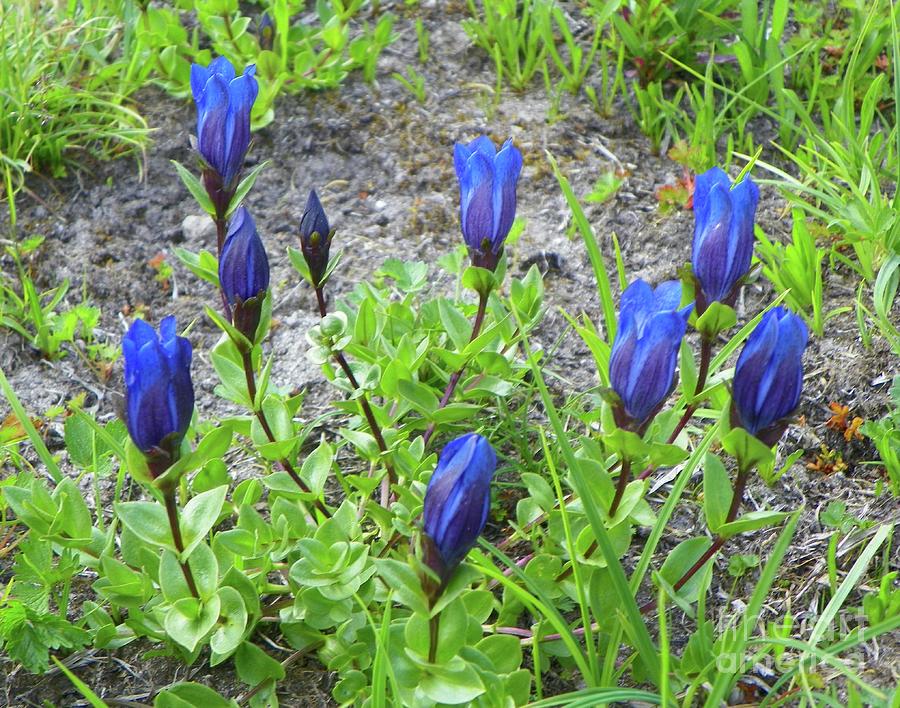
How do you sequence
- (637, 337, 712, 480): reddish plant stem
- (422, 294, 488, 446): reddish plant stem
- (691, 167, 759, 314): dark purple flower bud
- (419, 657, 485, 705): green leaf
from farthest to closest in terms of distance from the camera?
(422, 294, 488, 446): reddish plant stem, (637, 337, 712, 480): reddish plant stem, (691, 167, 759, 314): dark purple flower bud, (419, 657, 485, 705): green leaf

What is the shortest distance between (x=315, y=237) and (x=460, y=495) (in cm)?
84

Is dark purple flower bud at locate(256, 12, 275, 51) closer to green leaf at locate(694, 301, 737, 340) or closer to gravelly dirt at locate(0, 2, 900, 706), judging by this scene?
gravelly dirt at locate(0, 2, 900, 706)

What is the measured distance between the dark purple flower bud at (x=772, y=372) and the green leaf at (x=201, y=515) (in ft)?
3.24

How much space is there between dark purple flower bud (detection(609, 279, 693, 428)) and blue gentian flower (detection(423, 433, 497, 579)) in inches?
12.6

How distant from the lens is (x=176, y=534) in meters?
1.82

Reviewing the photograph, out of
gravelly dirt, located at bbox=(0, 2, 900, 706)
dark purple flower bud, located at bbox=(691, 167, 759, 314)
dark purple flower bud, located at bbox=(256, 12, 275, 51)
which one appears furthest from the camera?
dark purple flower bud, located at bbox=(256, 12, 275, 51)

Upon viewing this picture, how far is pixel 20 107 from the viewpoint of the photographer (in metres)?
3.07

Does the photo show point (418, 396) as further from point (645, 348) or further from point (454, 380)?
point (645, 348)

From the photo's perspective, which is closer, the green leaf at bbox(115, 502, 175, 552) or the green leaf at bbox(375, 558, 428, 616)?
the green leaf at bbox(375, 558, 428, 616)

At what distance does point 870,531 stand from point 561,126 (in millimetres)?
1847

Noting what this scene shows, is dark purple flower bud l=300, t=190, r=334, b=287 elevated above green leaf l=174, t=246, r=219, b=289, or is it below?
above

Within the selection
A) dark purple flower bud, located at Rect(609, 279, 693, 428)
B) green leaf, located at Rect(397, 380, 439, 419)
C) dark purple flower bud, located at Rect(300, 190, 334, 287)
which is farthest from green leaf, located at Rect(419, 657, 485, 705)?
dark purple flower bud, located at Rect(300, 190, 334, 287)

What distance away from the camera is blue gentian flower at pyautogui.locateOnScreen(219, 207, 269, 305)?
74.4 inches

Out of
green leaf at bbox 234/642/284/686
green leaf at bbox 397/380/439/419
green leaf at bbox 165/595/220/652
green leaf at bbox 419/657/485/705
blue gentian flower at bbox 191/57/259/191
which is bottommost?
green leaf at bbox 234/642/284/686
